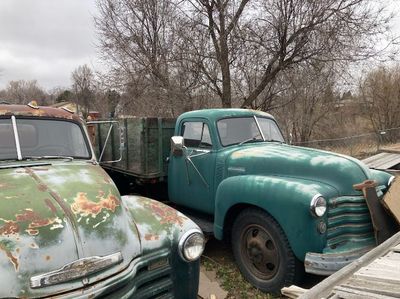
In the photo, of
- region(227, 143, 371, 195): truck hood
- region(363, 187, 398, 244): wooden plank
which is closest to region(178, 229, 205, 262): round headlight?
region(227, 143, 371, 195): truck hood

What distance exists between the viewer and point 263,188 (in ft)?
13.7

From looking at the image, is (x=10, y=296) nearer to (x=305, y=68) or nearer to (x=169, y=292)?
(x=169, y=292)

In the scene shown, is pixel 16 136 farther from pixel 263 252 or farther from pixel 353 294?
pixel 353 294

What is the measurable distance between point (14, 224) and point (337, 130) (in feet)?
67.9

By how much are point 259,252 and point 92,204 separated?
2.27 meters

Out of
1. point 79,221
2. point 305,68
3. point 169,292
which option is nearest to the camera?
point 79,221

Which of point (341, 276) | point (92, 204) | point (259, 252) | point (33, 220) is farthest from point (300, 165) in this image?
point (33, 220)

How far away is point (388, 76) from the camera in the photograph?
19.6 metres

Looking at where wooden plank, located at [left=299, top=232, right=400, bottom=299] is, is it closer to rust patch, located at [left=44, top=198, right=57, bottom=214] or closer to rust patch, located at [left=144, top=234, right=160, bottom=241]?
rust patch, located at [left=144, top=234, right=160, bottom=241]

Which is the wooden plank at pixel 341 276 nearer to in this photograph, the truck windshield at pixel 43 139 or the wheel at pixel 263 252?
the wheel at pixel 263 252

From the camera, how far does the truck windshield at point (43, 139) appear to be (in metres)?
3.52

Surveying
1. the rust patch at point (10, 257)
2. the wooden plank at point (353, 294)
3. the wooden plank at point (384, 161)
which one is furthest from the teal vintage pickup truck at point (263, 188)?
the wooden plank at point (384, 161)

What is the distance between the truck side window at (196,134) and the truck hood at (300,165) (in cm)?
52

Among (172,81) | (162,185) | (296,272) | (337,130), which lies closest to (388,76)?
(337,130)
